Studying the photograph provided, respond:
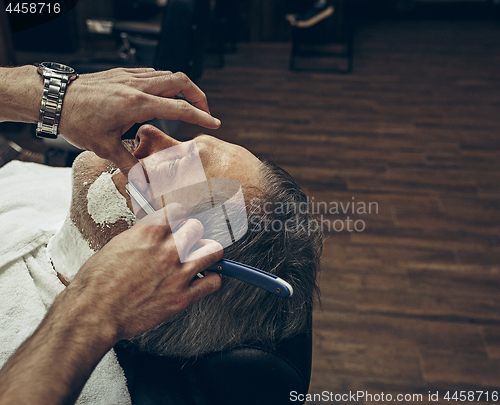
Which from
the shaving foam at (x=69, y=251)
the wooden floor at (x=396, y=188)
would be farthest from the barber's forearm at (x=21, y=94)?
the wooden floor at (x=396, y=188)

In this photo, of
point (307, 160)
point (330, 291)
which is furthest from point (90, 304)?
point (307, 160)

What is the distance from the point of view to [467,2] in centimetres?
673

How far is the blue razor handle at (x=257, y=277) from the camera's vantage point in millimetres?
725

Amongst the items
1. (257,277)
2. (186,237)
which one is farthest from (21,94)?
(257,277)

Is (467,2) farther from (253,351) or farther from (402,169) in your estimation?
(253,351)

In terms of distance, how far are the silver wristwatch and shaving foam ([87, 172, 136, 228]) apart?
0.16 m

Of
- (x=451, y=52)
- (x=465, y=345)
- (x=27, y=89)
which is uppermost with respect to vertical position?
(x=27, y=89)

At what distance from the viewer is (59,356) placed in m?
0.60

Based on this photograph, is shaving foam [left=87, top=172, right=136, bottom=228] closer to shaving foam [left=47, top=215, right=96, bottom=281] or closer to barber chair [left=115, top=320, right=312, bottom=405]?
shaving foam [left=47, top=215, right=96, bottom=281]

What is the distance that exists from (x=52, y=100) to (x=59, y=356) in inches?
23.9

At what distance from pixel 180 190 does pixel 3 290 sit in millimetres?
555

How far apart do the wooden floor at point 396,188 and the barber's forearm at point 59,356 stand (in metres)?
1.27

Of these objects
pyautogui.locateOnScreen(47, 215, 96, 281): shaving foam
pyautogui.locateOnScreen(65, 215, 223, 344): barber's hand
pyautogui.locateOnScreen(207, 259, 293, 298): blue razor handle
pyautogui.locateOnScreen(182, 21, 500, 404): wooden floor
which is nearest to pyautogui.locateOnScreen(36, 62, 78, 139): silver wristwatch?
pyautogui.locateOnScreen(47, 215, 96, 281): shaving foam

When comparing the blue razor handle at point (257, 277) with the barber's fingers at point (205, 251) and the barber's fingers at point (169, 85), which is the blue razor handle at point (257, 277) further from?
the barber's fingers at point (169, 85)
